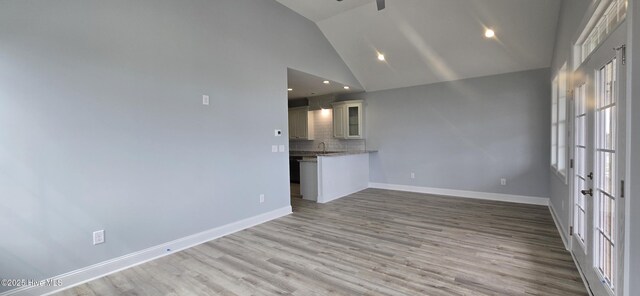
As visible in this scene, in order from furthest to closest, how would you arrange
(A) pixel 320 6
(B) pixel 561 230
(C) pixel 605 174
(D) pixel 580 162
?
(A) pixel 320 6 → (B) pixel 561 230 → (D) pixel 580 162 → (C) pixel 605 174

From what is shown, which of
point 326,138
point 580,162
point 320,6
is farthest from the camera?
point 326,138

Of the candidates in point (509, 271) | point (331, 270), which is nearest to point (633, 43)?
point (509, 271)

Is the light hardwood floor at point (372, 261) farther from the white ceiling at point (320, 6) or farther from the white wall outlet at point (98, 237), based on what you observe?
the white ceiling at point (320, 6)

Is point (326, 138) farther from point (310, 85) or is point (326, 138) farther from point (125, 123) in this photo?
point (125, 123)

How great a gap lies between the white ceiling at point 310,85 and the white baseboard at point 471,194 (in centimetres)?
248

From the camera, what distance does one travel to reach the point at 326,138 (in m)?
7.68

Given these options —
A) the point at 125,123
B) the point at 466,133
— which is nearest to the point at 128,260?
the point at 125,123

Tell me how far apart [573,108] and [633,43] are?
1.65 metres

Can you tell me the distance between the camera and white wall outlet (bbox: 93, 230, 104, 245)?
8.26 ft

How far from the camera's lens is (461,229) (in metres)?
3.68

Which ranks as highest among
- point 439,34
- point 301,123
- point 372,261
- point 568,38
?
point 439,34

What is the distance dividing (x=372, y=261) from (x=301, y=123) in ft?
18.2

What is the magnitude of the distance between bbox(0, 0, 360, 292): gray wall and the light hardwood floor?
19.0 inches

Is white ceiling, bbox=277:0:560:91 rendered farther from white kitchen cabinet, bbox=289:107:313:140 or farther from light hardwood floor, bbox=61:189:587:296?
light hardwood floor, bbox=61:189:587:296
